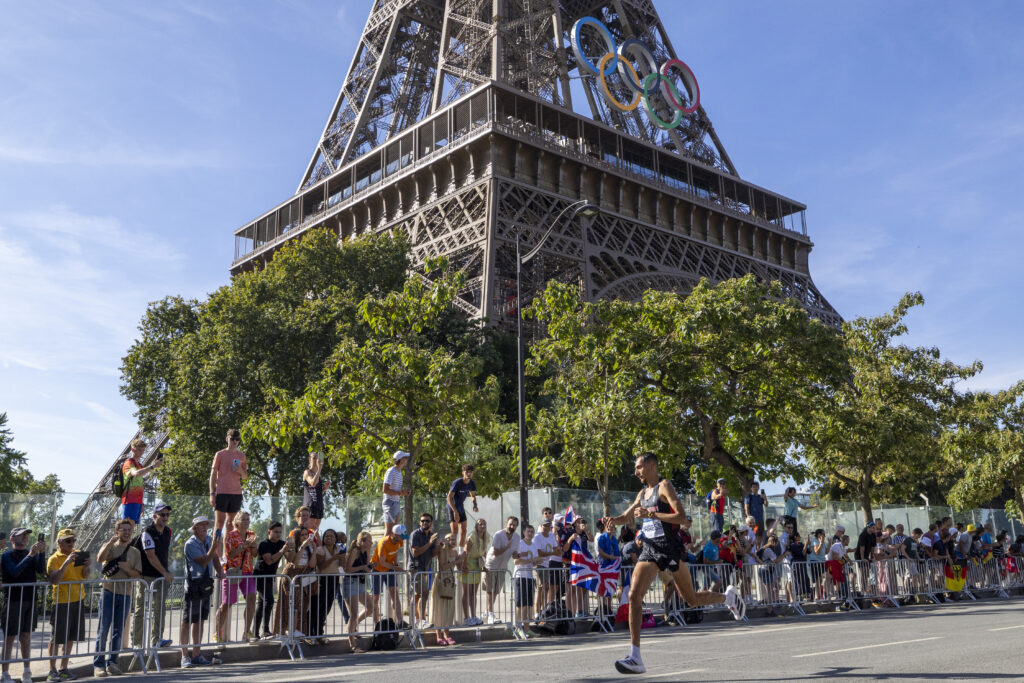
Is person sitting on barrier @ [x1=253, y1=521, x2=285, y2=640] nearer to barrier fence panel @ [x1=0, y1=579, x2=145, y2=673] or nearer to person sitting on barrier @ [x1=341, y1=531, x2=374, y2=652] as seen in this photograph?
person sitting on barrier @ [x1=341, y1=531, x2=374, y2=652]

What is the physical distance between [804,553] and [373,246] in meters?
23.9

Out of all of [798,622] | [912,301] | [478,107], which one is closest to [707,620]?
[798,622]

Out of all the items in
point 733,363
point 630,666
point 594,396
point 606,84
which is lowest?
point 630,666

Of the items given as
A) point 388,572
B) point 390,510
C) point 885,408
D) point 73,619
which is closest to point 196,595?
point 73,619

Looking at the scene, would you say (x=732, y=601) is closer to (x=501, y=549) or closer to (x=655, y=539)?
(x=655, y=539)

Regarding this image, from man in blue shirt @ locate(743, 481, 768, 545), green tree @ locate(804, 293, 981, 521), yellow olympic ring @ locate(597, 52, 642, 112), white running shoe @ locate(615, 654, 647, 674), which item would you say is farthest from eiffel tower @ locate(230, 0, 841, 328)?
A: white running shoe @ locate(615, 654, 647, 674)

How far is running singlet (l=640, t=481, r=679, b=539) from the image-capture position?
306 inches

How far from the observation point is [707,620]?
50.3 feet

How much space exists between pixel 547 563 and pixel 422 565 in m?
2.33

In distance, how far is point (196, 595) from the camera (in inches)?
406

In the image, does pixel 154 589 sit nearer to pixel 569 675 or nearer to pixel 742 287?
pixel 569 675

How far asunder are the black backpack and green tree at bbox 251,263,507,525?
535cm

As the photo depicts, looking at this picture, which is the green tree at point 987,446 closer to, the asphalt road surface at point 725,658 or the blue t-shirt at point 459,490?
the asphalt road surface at point 725,658

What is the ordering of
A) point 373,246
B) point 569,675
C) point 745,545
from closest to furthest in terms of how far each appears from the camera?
point 569,675 → point 745,545 → point 373,246
